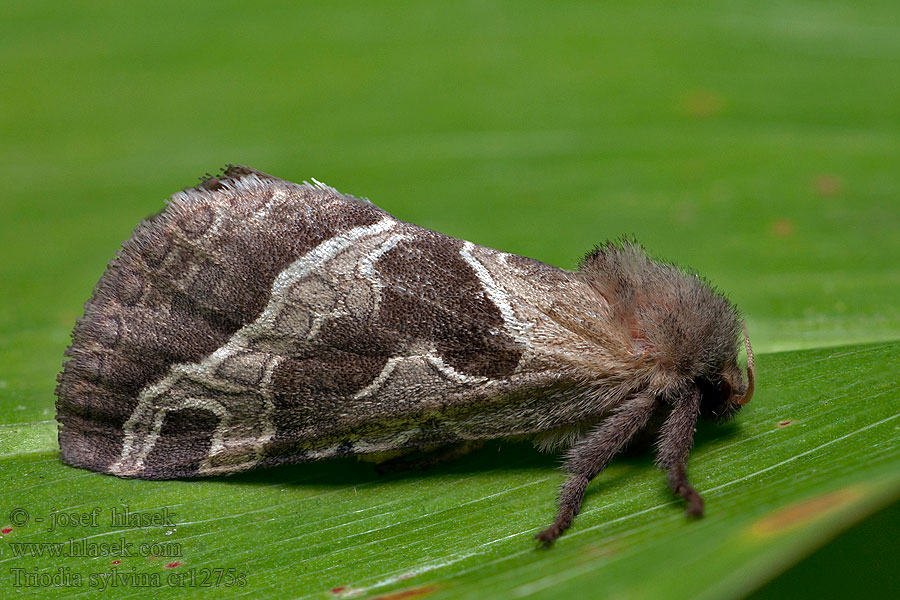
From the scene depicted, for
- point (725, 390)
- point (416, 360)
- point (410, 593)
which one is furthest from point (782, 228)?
point (410, 593)

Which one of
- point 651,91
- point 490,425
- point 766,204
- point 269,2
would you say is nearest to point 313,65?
point 269,2

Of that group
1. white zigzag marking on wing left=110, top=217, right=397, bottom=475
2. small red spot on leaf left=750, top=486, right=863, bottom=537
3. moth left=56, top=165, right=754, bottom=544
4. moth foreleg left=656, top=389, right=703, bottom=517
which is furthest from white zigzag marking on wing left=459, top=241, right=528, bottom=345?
small red spot on leaf left=750, top=486, right=863, bottom=537

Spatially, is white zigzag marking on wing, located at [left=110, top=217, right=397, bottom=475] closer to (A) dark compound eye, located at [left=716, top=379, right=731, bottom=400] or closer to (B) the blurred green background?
(B) the blurred green background

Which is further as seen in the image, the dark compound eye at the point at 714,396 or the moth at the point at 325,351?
the dark compound eye at the point at 714,396

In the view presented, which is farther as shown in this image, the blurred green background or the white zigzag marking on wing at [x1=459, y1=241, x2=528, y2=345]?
the blurred green background

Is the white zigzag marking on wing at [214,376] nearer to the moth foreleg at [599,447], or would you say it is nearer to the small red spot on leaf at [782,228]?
the moth foreleg at [599,447]

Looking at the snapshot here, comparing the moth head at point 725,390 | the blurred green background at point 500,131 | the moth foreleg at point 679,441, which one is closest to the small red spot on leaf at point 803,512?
the moth foreleg at point 679,441
